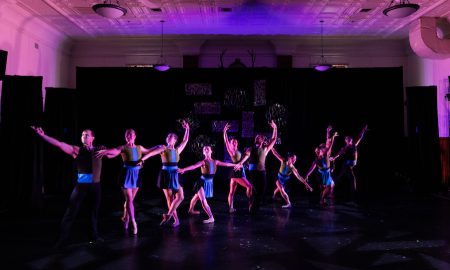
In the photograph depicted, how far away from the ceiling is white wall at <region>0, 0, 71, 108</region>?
260 millimetres

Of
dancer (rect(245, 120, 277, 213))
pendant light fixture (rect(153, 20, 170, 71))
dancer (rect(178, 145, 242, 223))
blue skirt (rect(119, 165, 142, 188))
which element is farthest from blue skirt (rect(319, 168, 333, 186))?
pendant light fixture (rect(153, 20, 170, 71))

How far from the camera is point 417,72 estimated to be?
413 inches

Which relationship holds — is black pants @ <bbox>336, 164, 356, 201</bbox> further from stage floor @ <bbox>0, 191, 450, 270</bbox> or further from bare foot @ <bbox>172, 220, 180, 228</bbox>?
bare foot @ <bbox>172, 220, 180, 228</bbox>

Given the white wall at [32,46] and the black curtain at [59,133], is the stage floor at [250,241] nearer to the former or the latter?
the black curtain at [59,133]

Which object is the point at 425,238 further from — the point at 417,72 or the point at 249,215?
the point at 417,72

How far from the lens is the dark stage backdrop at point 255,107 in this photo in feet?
32.8

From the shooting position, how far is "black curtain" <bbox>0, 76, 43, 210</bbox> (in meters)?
6.76

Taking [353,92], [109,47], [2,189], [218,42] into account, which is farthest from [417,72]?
[2,189]

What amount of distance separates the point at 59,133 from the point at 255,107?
16.8 feet

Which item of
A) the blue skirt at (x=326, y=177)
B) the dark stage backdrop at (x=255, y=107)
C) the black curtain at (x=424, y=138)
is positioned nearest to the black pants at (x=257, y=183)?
the blue skirt at (x=326, y=177)

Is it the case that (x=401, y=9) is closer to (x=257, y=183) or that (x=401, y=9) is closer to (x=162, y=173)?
(x=257, y=183)

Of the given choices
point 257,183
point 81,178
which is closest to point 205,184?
point 257,183

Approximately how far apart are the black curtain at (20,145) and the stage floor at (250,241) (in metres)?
0.45

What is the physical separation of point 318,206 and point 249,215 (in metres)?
1.74
